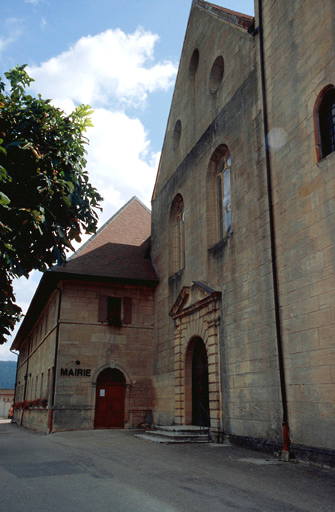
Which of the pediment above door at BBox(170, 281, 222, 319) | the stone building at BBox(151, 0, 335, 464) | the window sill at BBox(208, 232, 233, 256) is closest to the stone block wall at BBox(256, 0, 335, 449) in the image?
the stone building at BBox(151, 0, 335, 464)

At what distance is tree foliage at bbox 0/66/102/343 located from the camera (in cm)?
928

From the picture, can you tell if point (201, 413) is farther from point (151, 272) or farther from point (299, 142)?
point (299, 142)

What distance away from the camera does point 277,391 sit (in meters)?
11.3

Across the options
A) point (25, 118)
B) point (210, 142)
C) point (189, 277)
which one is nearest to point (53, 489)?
point (25, 118)

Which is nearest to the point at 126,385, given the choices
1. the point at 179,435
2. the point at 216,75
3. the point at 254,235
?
the point at 179,435

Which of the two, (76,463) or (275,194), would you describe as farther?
(275,194)

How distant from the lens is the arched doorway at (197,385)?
15.8m

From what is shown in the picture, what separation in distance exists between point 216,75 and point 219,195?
4.45 metres

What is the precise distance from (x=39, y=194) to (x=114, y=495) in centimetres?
572

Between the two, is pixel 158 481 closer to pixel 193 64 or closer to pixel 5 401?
pixel 193 64

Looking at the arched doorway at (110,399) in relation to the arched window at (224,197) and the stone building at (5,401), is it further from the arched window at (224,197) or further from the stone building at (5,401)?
the stone building at (5,401)

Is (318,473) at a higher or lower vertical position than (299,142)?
lower

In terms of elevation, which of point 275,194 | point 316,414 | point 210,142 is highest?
point 210,142

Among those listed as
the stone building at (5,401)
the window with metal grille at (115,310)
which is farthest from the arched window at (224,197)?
the stone building at (5,401)
